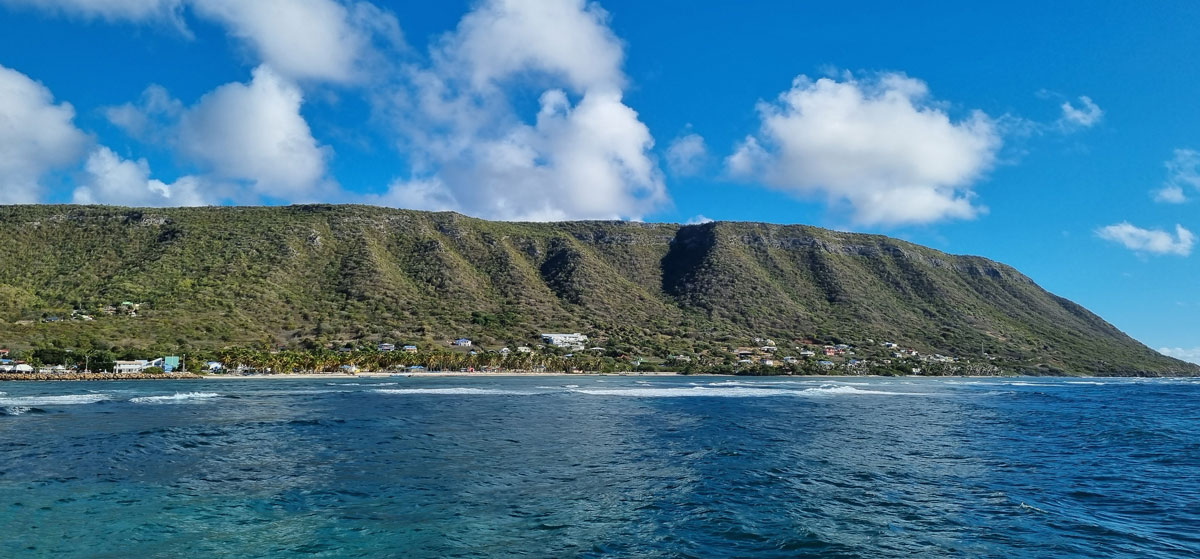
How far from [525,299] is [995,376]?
105 metres

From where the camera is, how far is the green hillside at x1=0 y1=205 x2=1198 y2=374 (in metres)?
120

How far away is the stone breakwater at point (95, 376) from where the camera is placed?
275 ft

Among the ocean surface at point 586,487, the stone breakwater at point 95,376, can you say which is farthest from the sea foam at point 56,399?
the stone breakwater at point 95,376

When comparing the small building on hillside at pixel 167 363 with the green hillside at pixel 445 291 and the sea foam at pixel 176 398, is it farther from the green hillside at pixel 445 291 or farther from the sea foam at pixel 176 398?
the sea foam at pixel 176 398

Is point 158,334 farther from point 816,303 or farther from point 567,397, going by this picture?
point 816,303

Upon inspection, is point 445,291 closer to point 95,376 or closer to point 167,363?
point 167,363

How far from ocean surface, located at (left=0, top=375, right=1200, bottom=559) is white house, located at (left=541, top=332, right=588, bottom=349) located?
97.6 meters

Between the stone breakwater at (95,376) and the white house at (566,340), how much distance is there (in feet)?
215

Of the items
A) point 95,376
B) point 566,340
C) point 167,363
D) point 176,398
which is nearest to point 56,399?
point 176,398

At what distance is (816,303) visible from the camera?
180500 mm

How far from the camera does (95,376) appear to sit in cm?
8769

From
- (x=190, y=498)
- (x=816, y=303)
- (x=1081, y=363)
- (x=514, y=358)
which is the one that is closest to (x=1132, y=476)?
(x=190, y=498)

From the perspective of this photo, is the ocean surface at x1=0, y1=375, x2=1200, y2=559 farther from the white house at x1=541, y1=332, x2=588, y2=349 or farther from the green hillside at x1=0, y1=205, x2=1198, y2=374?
the white house at x1=541, y1=332, x2=588, y2=349

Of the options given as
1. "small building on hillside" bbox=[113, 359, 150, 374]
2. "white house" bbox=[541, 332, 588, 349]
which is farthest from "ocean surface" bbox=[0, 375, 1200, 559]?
"white house" bbox=[541, 332, 588, 349]
